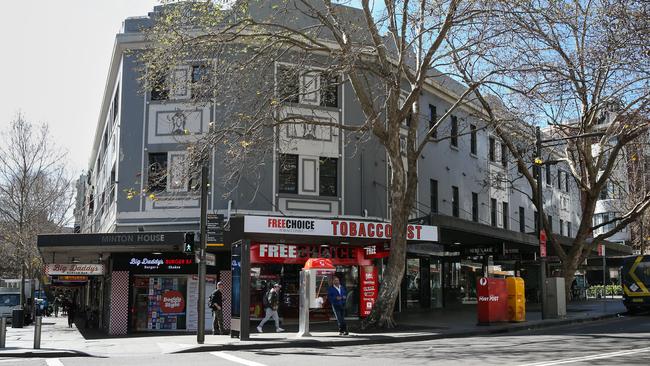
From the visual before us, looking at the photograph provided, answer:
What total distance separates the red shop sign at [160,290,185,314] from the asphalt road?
9.11 m

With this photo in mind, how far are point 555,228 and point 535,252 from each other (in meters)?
9.76

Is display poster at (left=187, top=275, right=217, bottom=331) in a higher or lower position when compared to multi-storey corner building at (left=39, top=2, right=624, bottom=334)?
lower

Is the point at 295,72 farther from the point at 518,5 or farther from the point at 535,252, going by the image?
the point at 535,252

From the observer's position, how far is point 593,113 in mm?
26578

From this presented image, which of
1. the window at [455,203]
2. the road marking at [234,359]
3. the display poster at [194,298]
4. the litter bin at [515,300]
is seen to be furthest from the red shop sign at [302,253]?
the road marking at [234,359]

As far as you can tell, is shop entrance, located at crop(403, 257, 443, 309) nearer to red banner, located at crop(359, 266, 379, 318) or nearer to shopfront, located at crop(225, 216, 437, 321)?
shopfront, located at crop(225, 216, 437, 321)

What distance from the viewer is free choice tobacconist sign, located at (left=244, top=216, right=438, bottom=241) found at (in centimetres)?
2102

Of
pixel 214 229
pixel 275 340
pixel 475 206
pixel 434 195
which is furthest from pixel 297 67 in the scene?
pixel 475 206

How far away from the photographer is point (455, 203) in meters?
32.3

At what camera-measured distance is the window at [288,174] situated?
2461 cm

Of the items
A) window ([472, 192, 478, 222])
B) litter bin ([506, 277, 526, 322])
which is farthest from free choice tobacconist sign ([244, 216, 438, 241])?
window ([472, 192, 478, 222])

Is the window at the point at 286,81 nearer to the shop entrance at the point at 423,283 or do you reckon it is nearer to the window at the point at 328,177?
the window at the point at 328,177

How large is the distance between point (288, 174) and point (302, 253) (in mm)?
3026

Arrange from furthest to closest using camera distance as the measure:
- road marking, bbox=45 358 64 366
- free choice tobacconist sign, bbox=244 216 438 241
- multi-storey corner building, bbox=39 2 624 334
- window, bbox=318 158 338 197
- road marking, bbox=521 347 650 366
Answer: window, bbox=318 158 338 197, multi-storey corner building, bbox=39 2 624 334, free choice tobacconist sign, bbox=244 216 438 241, road marking, bbox=45 358 64 366, road marking, bbox=521 347 650 366
